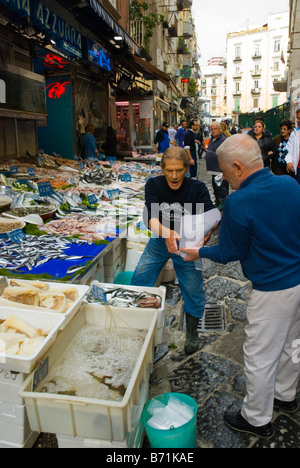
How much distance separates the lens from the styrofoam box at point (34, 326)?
6.56 feet

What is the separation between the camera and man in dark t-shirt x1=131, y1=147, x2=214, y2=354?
321 centimetres

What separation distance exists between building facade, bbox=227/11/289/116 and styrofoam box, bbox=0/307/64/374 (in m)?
69.1

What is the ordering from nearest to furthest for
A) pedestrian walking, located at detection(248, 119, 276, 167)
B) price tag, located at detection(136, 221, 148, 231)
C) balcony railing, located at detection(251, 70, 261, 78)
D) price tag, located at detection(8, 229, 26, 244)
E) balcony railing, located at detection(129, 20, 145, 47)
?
price tag, located at detection(8, 229, 26, 244) < price tag, located at detection(136, 221, 148, 231) < pedestrian walking, located at detection(248, 119, 276, 167) < balcony railing, located at detection(129, 20, 145, 47) < balcony railing, located at detection(251, 70, 261, 78)

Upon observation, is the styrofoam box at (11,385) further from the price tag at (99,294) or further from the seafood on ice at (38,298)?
the price tag at (99,294)

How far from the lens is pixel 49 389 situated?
2.19m

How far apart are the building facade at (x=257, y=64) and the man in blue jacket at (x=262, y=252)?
68.6 meters

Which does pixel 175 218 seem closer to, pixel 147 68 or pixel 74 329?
pixel 74 329

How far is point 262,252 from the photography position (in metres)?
2.19

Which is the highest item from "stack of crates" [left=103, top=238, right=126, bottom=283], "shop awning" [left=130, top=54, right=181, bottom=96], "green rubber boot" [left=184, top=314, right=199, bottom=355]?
"shop awning" [left=130, top=54, right=181, bottom=96]

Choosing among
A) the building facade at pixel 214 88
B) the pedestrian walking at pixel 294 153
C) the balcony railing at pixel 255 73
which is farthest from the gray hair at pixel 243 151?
the building facade at pixel 214 88

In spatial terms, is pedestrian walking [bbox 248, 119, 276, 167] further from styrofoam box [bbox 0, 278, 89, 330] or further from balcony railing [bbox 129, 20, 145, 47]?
balcony railing [bbox 129, 20, 145, 47]

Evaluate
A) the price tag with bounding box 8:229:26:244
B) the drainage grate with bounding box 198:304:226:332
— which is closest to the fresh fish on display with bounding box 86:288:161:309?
the drainage grate with bounding box 198:304:226:332

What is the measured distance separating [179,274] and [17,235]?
6.87 ft
